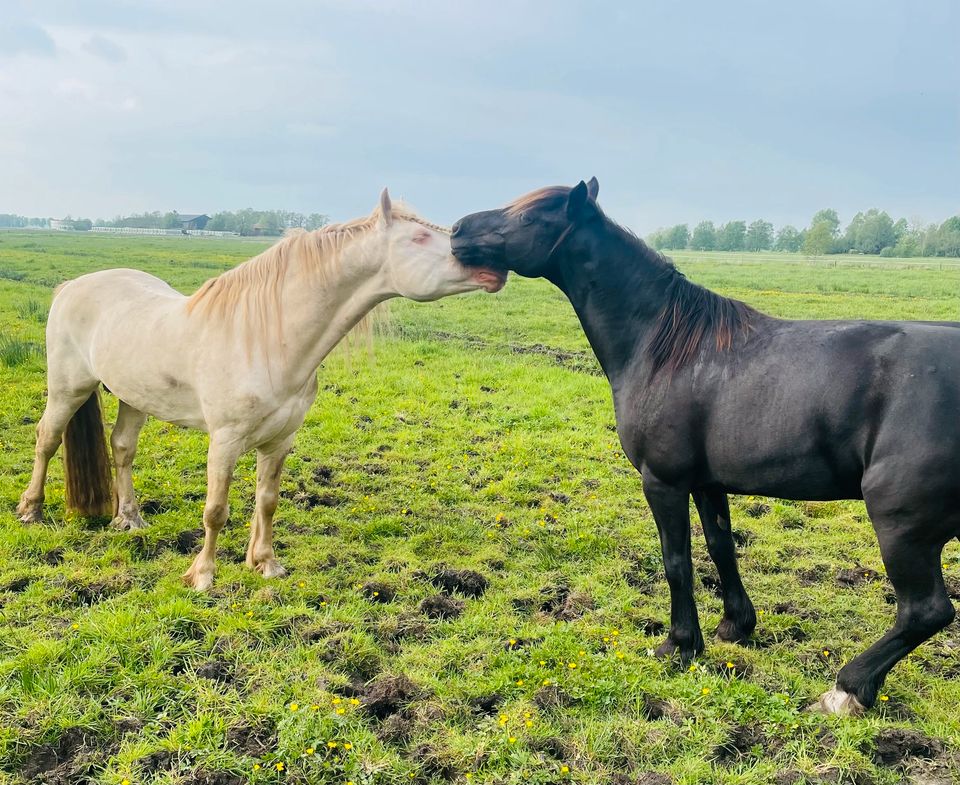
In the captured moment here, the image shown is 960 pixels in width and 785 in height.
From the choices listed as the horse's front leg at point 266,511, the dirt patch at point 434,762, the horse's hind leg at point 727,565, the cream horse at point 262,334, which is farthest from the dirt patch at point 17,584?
the horse's hind leg at point 727,565

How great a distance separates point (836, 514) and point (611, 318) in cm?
335

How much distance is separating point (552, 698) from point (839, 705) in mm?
1346

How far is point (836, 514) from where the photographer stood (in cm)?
554

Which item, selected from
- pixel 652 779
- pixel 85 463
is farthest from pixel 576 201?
pixel 85 463

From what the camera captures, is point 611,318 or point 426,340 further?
point 426,340

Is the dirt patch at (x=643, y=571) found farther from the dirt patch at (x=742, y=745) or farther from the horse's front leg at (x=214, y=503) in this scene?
the horse's front leg at (x=214, y=503)

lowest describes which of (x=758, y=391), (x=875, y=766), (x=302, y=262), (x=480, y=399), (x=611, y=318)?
(x=875, y=766)

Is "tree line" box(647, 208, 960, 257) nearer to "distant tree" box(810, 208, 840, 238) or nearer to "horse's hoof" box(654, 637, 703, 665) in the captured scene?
"distant tree" box(810, 208, 840, 238)

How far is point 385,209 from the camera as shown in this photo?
3904 mm

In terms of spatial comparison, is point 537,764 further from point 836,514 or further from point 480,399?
point 480,399

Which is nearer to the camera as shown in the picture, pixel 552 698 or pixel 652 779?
pixel 652 779

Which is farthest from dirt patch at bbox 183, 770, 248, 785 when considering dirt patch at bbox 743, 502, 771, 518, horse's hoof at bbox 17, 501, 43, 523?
dirt patch at bbox 743, 502, 771, 518

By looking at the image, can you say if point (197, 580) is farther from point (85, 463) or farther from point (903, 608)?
point (903, 608)

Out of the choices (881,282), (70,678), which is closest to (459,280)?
(70,678)
